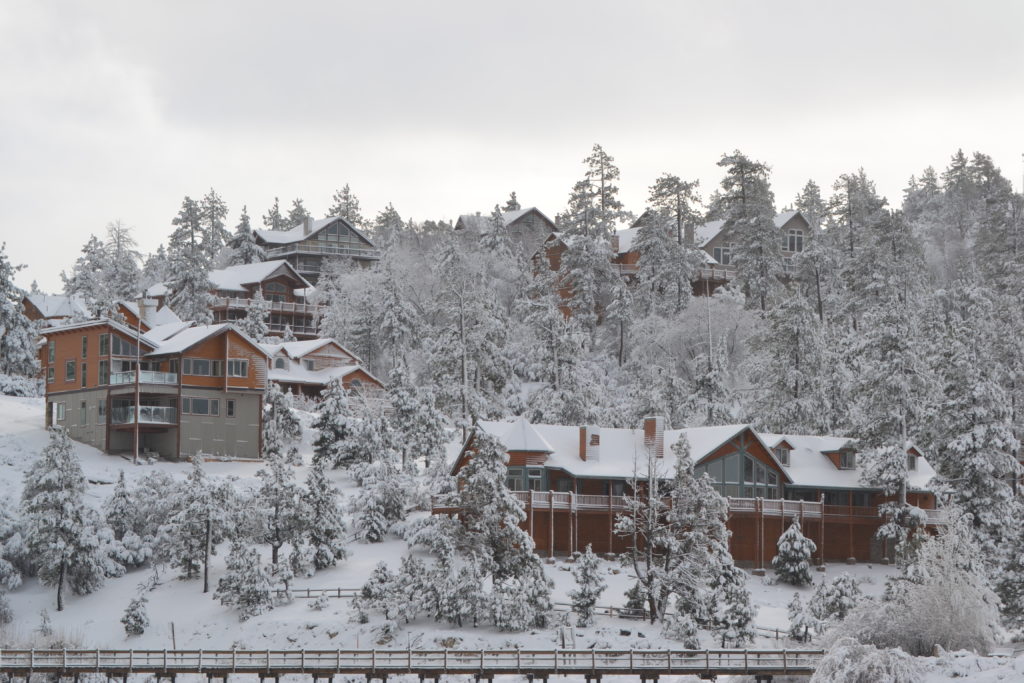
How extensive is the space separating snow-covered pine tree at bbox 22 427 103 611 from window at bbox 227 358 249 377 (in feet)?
59.7

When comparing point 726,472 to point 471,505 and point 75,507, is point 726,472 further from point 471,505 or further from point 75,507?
point 75,507

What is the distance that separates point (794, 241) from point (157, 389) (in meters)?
62.4

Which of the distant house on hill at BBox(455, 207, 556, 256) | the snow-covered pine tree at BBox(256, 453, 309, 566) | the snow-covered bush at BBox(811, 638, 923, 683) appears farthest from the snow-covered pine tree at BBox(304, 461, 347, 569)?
the distant house on hill at BBox(455, 207, 556, 256)

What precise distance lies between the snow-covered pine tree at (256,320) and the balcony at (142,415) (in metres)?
23.0

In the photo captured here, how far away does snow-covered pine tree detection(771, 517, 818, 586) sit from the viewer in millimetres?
58469

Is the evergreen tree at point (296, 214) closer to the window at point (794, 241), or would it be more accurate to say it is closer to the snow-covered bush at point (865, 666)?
the window at point (794, 241)

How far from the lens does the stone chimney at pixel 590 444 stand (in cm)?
Result: 6303

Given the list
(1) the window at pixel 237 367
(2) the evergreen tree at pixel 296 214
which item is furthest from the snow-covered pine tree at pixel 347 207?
(1) the window at pixel 237 367

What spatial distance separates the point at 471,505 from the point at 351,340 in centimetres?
4971

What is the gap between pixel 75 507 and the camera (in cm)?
5600

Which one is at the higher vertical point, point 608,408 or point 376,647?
point 608,408

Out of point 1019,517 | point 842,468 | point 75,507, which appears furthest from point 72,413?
point 1019,517

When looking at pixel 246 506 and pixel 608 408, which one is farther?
pixel 608 408

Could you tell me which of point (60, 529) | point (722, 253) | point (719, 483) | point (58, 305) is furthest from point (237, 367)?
point (722, 253)
